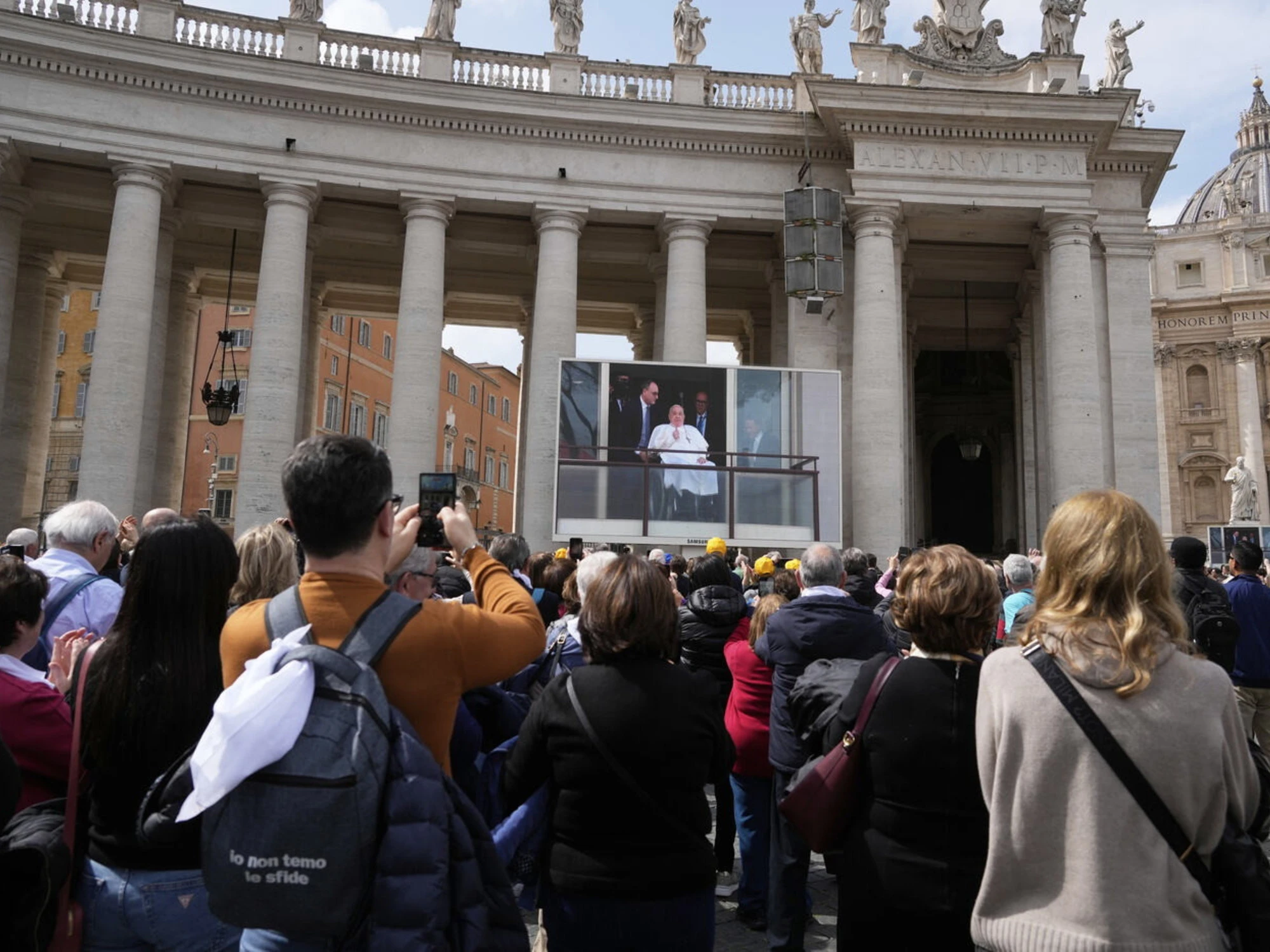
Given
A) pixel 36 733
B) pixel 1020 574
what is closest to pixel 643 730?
pixel 36 733

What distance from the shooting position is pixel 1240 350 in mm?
57594

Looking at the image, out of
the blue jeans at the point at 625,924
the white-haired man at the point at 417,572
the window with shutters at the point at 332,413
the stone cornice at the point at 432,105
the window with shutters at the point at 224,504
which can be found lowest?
the blue jeans at the point at 625,924

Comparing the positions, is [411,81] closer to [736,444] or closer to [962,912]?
[736,444]

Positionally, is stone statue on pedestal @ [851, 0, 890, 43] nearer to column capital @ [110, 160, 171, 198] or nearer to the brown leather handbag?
column capital @ [110, 160, 171, 198]

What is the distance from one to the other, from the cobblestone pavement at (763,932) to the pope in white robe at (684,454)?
36.2 feet

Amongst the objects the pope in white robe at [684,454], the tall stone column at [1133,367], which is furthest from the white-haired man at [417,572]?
the tall stone column at [1133,367]

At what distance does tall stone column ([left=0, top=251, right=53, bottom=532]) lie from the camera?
21.4m

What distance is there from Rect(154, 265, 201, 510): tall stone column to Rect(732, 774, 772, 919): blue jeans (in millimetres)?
20369

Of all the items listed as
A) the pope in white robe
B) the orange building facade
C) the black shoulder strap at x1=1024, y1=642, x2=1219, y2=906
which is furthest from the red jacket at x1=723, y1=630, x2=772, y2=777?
the orange building facade

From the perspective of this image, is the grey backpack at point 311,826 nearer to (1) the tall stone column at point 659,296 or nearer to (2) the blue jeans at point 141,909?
(2) the blue jeans at point 141,909

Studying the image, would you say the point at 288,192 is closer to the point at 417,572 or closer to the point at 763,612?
the point at 763,612

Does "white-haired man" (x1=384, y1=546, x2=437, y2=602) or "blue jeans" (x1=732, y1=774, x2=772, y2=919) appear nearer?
"white-haired man" (x1=384, y1=546, x2=437, y2=602)

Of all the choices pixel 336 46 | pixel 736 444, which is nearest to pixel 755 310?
pixel 736 444

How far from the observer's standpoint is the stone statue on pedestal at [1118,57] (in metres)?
21.7
